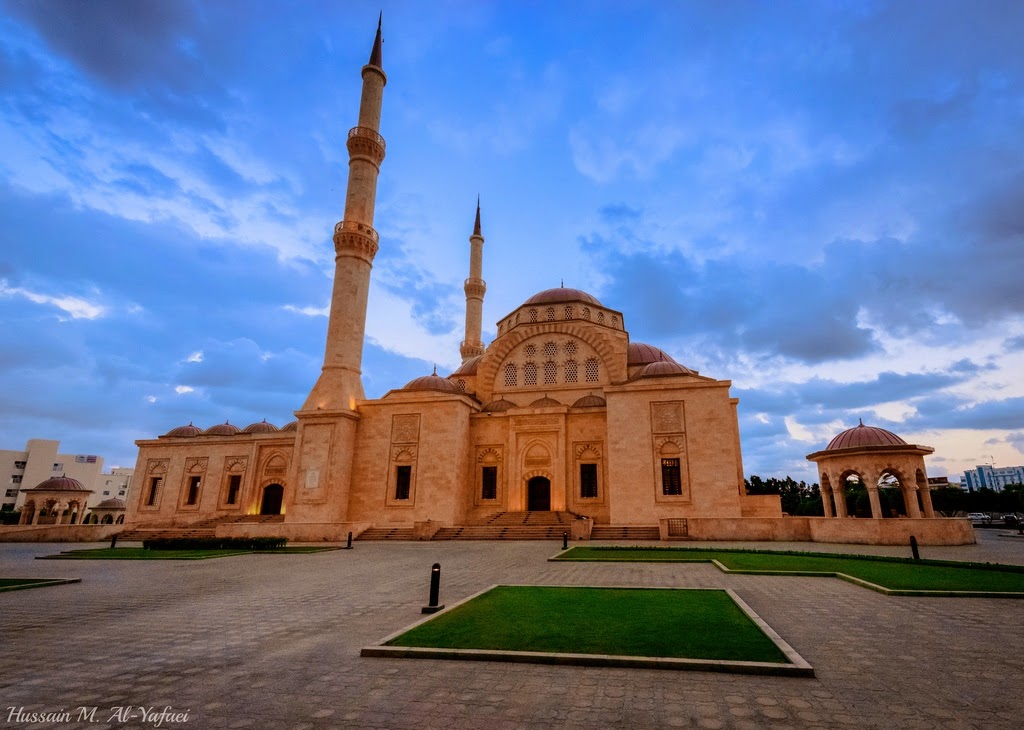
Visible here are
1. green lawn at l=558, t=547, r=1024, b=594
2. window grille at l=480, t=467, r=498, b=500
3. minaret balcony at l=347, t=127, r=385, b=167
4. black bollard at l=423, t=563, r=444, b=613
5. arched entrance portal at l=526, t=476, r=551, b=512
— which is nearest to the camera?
black bollard at l=423, t=563, r=444, b=613

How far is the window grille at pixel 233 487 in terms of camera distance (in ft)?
95.2

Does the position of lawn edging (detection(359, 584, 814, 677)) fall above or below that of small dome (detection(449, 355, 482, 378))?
below

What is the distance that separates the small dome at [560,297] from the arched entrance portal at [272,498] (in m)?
17.2

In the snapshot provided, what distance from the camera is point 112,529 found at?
24500mm

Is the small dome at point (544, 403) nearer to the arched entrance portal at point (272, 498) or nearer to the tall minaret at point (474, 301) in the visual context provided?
the tall minaret at point (474, 301)

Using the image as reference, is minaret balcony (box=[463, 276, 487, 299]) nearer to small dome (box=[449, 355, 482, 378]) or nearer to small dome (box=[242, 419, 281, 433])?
small dome (box=[449, 355, 482, 378])

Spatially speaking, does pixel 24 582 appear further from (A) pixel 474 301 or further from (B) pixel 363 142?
(A) pixel 474 301

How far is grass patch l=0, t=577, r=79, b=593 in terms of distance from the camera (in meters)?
8.23

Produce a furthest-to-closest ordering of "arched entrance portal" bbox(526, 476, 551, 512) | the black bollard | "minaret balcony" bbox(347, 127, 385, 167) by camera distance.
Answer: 1. "minaret balcony" bbox(347, 127, 385, 167)
2. "arched entrance portal" bbox(526, 476, 551, 512)
3. the black bollard

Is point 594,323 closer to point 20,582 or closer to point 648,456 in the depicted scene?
point 648,456

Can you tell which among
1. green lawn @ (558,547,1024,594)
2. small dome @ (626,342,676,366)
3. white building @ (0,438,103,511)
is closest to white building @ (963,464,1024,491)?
small dome @ (626,342,676,366)

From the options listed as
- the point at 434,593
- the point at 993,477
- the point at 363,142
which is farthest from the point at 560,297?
the point at 993,477

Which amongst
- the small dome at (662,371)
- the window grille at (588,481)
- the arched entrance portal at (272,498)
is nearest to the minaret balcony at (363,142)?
the small dome at (662,371)

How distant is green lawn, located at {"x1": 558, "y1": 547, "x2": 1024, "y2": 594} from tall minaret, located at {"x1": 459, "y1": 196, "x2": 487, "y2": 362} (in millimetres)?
24684
